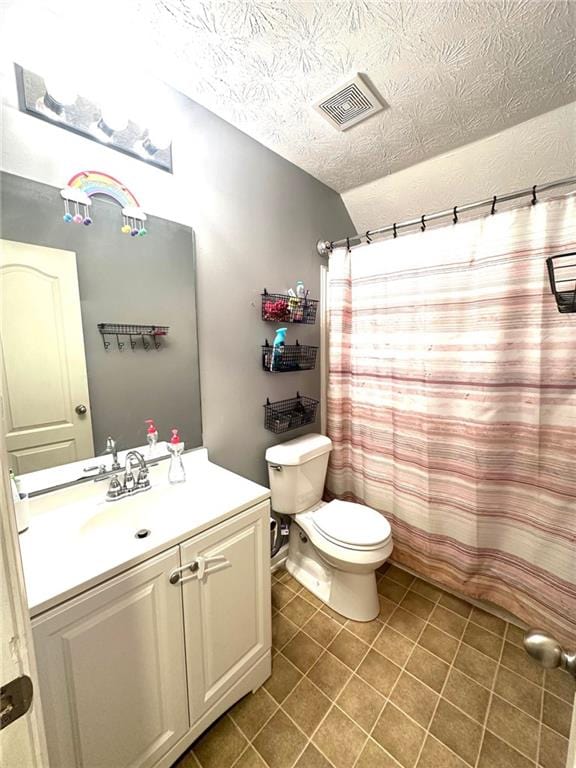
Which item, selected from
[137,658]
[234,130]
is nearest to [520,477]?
[137,658]

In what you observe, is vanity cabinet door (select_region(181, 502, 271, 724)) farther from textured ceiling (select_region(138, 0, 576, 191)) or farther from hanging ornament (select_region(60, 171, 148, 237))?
textured ceiling (select_region(138, 0, 576, 191))

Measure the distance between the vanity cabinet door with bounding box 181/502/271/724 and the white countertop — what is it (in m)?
0.06

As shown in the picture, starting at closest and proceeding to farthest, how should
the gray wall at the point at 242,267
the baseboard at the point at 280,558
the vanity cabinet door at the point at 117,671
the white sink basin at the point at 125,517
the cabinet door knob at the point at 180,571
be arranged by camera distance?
the vanity cabinet door at the point at 117,671 < the cabinet door knob at the point at 180,571 < the white sink basin at the point at 125,517 < the gray wall at the point at 242,267 < the baseboard at the point at 280,558

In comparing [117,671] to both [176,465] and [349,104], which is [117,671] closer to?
[176,465]

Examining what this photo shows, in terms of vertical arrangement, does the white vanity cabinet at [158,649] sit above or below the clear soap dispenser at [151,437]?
below

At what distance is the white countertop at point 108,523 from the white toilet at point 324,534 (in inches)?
19.2

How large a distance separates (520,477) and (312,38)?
1.92 m

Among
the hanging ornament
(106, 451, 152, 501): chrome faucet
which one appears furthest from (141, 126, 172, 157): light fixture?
(106, 451, 152, 501): chrome faucet

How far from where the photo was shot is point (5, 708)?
38 centimetres

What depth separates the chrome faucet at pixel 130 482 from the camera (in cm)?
112

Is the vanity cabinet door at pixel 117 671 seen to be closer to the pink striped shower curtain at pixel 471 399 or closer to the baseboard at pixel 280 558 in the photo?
the baseboard at pixel 280 558

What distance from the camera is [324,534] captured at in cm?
152

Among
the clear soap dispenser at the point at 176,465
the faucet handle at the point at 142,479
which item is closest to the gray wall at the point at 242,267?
the clear soap dispenser at the point at 176,465

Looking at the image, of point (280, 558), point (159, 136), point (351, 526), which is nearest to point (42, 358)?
point (159, 136)
